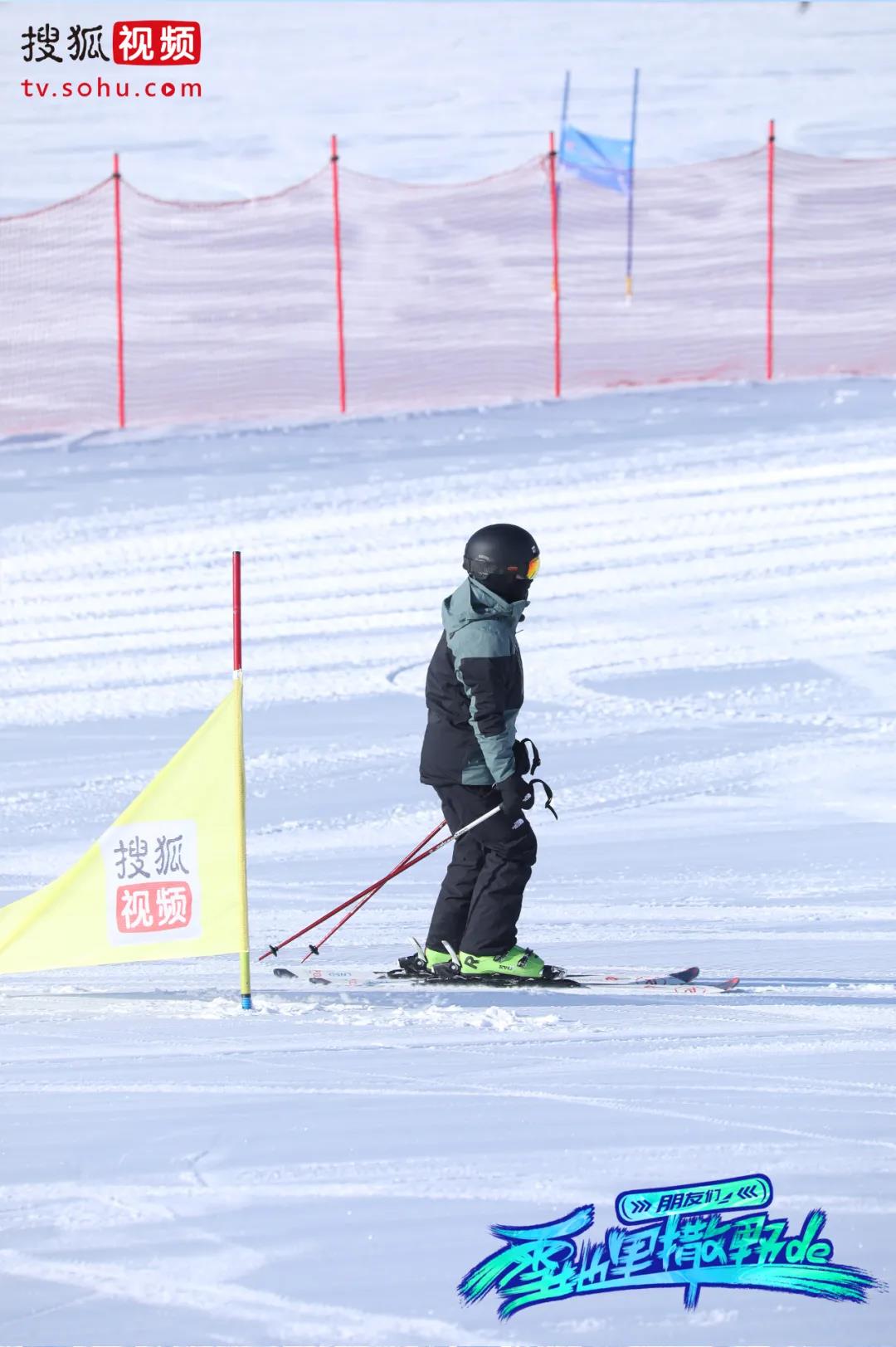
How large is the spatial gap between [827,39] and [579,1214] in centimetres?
2194

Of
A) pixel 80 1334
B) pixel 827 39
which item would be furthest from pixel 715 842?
pixel 827 39

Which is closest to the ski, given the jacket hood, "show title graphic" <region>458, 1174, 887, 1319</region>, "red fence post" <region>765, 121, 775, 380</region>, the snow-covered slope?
the jacket hood

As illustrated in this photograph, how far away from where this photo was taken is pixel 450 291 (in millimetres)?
20172

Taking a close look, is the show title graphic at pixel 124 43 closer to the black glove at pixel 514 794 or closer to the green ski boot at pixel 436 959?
the green ski boot at pixel 436 959

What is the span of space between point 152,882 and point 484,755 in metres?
1.01

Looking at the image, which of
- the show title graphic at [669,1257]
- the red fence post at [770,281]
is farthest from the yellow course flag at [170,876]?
the red fence post at [770,281]

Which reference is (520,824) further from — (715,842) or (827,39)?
(827,39)

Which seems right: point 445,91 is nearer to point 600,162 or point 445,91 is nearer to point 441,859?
point 600,162

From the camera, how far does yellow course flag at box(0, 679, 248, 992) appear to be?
16.9 feet

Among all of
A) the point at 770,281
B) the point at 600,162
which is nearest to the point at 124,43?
the point at 600,162

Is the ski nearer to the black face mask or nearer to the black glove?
the black glove

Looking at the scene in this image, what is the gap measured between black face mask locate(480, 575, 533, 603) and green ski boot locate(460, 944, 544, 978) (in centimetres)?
107

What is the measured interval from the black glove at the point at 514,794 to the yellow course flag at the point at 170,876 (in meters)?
0.76

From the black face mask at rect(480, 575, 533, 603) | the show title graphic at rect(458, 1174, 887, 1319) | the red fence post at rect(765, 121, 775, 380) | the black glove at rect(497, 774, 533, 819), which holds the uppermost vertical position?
the red fence post at rect(765, 121, 775, 380)
